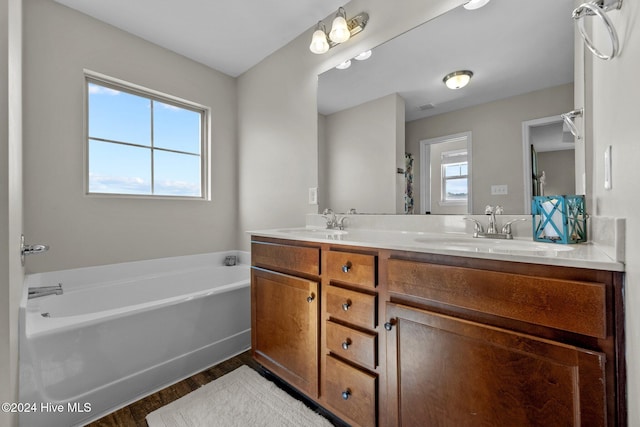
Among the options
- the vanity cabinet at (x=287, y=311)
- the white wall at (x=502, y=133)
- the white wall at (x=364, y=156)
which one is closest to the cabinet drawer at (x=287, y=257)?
the vanity cabinet at (x=287, y=311)

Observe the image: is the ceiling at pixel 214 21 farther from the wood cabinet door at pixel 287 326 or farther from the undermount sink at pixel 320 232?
the wood cabinet door at pixel 287 326

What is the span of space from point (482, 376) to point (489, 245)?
1.55 ft

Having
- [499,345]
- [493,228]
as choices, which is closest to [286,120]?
[493,228]

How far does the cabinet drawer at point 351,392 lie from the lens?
107cm

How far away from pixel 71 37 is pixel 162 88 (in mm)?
606

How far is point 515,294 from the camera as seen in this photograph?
Result: 2.44ft

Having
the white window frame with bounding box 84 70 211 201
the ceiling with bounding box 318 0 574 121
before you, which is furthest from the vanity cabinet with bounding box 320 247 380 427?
the white window frame with bounding box 84 70 211 201

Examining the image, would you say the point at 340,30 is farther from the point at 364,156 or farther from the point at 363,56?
the point at 364,156

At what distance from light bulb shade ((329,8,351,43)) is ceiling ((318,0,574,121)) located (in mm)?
176

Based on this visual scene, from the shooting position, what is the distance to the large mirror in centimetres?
115

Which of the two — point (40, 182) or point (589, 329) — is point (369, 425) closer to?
point (589, 329)

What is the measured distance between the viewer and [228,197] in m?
2.81

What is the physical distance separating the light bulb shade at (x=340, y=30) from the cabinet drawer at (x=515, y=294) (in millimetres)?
1528

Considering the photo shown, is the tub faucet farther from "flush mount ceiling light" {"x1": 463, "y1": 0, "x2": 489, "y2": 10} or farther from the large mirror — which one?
"flush mount ceiling light" {"x1": 463, "y1": 0, "x2": 489, "y2": 10}
